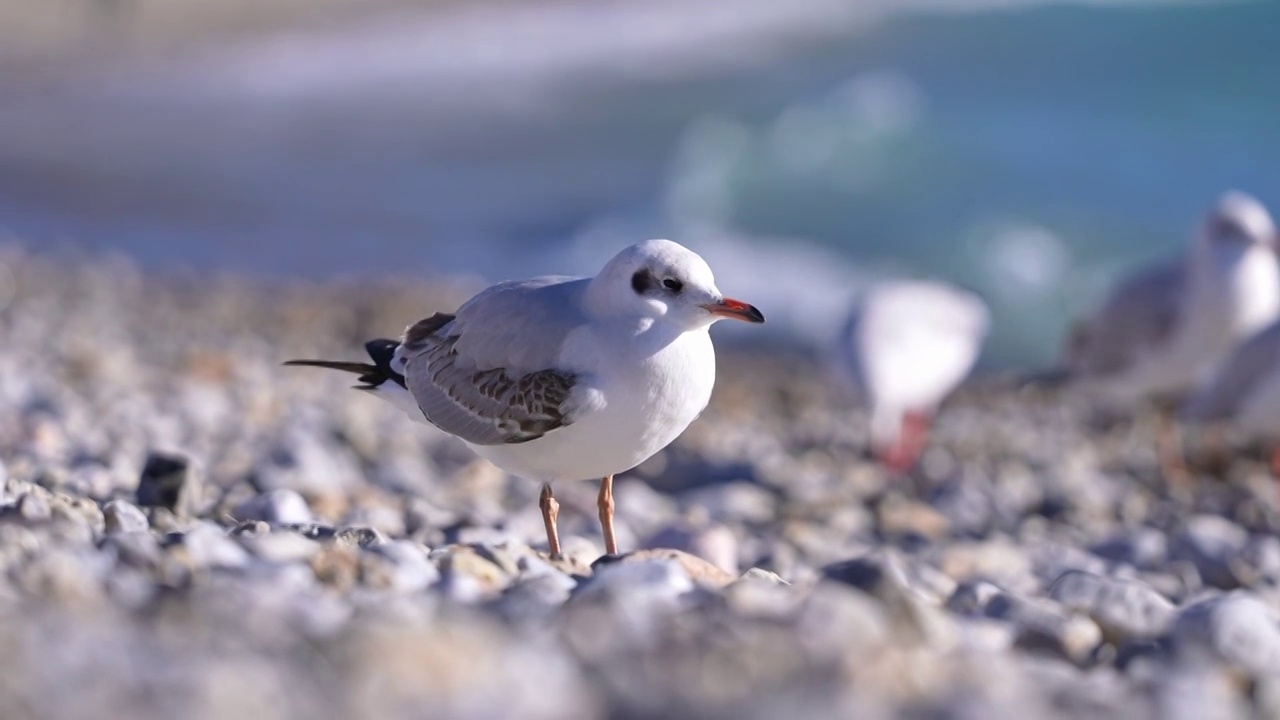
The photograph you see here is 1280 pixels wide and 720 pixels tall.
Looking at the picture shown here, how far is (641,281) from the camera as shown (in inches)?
123

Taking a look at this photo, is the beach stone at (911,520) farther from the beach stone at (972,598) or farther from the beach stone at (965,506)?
the beach stone at (972,598)

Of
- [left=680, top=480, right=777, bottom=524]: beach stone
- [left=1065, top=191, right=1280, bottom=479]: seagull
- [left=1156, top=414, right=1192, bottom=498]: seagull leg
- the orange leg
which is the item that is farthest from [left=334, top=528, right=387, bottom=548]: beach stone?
[left=1065, top=191, right=1280, bottom=479]: seagull

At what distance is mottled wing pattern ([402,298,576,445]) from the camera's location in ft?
10.3

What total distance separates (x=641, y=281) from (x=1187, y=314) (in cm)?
591

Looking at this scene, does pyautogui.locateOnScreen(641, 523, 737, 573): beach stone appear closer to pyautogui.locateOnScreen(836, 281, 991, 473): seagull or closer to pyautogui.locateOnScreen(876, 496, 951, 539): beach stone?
pyautogui.locateOnScreen(876, 496, 951, 539): beach stone

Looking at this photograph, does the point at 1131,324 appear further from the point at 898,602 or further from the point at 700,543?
the point at 898,602

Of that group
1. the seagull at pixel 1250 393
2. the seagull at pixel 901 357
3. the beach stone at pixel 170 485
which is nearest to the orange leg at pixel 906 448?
the seagull at pixel 901 357

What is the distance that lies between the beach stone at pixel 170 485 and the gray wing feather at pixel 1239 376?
5.41 metres

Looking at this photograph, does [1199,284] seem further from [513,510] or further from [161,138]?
[161,138]

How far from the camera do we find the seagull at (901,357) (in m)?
7.61

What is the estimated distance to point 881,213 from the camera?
19.6 meters

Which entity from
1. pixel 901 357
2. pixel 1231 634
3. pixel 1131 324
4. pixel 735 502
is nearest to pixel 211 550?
pixel 1231 634

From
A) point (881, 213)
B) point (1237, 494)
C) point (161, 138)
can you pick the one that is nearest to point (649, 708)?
point (1237, 494)

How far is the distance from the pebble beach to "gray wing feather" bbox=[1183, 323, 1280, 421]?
0.38 meters
